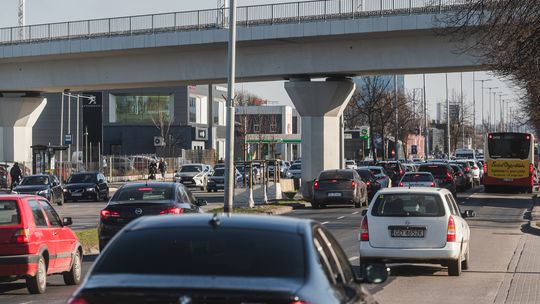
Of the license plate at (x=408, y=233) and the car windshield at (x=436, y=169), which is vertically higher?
the car windshield at (x=436, y=169)

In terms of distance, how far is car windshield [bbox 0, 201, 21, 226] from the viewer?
1416 cm

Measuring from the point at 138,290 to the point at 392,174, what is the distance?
166ft

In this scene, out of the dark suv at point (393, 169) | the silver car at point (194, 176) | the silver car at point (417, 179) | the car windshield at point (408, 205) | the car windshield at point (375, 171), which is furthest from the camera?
the silver car at point (194, 176)

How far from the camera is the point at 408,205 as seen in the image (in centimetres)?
1644

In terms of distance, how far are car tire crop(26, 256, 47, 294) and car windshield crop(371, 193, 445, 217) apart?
5473 millimetres

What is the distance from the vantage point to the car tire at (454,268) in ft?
52.6

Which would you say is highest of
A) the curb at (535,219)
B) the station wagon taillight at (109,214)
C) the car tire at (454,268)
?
the station wagon taillight at (109,214)

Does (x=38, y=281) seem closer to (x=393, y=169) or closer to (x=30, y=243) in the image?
(x=30, y=243)

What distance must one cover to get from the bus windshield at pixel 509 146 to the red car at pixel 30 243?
40.5m

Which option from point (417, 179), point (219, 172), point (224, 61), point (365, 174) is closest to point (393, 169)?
point (219, 172)

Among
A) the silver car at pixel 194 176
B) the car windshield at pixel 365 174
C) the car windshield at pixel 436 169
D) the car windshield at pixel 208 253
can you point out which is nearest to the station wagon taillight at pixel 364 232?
the car windshield at pixel 208 253

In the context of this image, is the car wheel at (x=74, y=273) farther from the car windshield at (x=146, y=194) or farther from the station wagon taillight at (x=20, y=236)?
the car windshield at (x=146, y=194)

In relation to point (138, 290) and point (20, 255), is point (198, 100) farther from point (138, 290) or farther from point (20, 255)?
point (138, 290)

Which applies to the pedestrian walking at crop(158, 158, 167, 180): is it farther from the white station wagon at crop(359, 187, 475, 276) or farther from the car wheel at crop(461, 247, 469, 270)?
the white station wagon at crop(359, 187, 475, 276)
